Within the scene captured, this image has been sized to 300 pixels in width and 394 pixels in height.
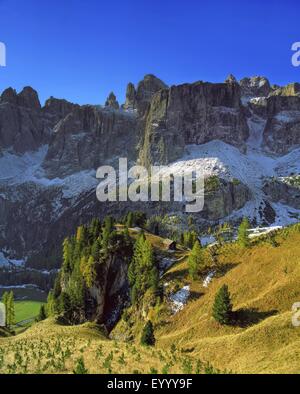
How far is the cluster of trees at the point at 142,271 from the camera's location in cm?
9062

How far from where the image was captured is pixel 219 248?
9162cm

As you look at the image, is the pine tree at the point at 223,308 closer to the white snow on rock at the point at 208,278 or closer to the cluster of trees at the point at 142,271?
the white snow on rock at the point at 208,278

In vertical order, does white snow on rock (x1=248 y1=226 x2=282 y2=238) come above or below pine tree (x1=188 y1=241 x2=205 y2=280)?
above

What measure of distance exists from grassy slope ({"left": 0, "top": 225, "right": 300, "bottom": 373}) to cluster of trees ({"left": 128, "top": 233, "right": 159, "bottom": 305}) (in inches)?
128

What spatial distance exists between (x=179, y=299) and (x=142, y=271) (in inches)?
719

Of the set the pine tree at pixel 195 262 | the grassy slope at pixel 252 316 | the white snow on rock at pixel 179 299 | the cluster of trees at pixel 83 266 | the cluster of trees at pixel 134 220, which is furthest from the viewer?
the cluster of trees at pixel 134 220

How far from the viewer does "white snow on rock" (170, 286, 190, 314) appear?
260ft

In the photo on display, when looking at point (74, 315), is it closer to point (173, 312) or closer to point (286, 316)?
point (173, 312)

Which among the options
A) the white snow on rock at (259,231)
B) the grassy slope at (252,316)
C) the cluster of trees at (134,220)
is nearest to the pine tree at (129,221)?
the cluster of trees at (134,220)

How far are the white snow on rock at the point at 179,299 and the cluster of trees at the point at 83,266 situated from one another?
2881cm

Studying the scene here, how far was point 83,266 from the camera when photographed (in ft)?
359

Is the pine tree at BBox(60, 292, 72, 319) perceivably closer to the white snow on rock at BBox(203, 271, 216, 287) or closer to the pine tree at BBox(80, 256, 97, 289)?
the pine tree at BBox(80, 256, 97, 289)

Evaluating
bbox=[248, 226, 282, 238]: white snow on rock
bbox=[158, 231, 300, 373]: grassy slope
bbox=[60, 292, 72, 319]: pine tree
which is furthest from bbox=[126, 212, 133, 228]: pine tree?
bbox=[158, 231, 300, 373]: grassy slope
